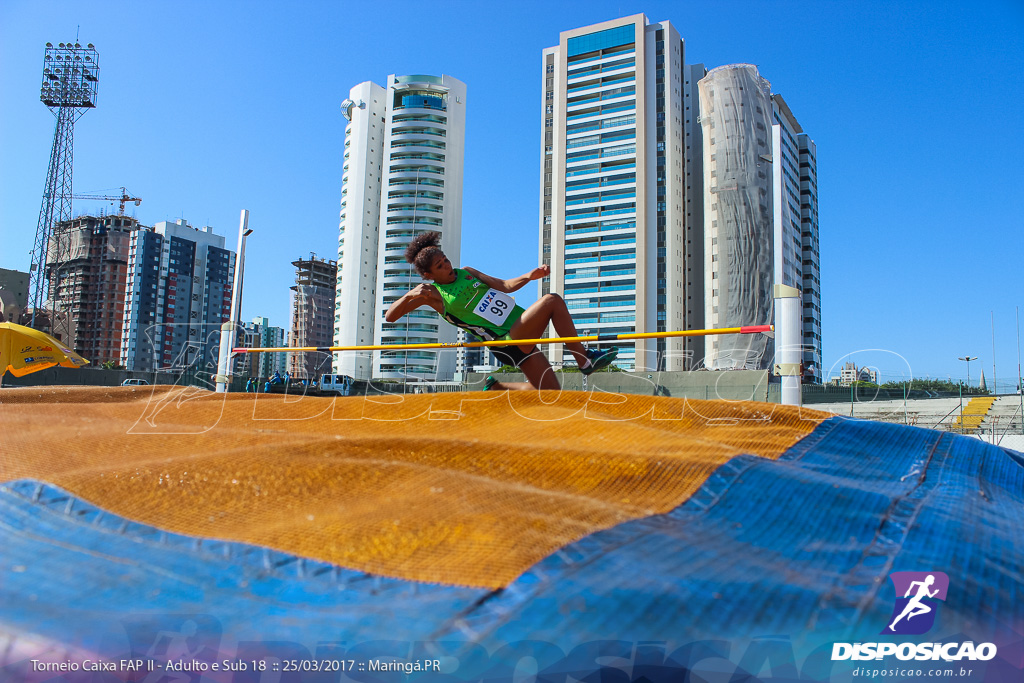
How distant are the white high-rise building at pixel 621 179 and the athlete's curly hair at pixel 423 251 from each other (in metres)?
38.4

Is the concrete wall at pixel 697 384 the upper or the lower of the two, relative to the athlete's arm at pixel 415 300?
lower

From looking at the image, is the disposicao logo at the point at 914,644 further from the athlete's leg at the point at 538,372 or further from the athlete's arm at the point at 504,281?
the athlete's arm at the point at 504,281

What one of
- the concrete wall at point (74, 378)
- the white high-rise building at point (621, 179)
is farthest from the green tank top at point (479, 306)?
the white high-rise building at point (621, 179)

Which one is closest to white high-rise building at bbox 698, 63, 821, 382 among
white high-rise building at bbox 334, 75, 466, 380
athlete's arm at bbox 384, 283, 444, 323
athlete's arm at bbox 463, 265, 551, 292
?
athlete's arm at bbox 463, 265, 551, 292

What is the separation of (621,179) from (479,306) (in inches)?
1686

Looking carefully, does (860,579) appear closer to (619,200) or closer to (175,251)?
(619,200)

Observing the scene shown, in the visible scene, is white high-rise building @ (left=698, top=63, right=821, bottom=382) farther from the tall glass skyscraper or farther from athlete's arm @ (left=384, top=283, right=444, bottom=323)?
athlete's arm @ (left=384, top=283, right=444, bottom=323)

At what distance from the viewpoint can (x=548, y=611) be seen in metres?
0.65

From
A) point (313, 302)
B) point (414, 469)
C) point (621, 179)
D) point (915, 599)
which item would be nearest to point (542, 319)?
point (414, 469)

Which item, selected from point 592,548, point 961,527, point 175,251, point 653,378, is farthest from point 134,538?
point 175,251

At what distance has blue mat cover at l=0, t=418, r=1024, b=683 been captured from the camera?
62 cm

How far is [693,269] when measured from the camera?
44250 mm

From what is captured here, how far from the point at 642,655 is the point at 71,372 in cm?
1184

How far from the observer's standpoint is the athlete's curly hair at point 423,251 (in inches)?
119
